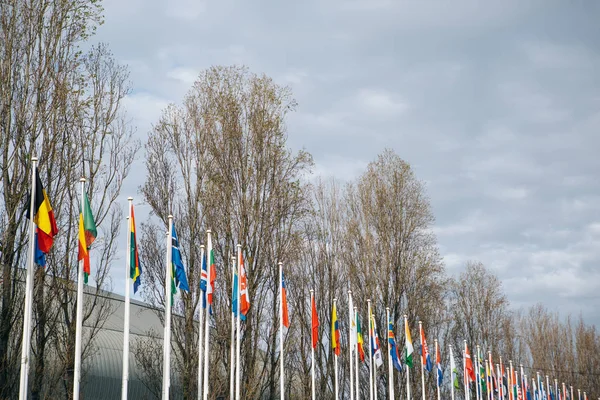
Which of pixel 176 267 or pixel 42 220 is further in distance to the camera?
pixel 176 267

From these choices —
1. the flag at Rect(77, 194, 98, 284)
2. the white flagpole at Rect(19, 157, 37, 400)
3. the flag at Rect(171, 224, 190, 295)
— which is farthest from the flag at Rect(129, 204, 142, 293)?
the white flagpole at Rect(19, 157, 37, 400)

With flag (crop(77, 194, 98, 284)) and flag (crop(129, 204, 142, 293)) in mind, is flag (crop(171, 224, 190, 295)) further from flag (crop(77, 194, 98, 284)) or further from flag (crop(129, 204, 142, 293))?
flag (crop(77, 194, 98, 284))

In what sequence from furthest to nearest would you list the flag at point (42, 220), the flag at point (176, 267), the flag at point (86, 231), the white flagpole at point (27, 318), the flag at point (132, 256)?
the flag at point (176, 267) → the flag at point (132, 256) → the flag at point (86, 231) → the flag at point (42, 220) → the white flagpole at point (27, 318)

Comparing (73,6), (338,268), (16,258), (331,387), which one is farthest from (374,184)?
(16,258)

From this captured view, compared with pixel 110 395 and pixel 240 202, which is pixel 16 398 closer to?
pixel 110 395

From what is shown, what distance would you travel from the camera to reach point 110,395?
1309 inches

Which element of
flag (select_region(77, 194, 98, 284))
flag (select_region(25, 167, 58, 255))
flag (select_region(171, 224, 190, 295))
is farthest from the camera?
flag (select_region(171, 224, 190, 295))

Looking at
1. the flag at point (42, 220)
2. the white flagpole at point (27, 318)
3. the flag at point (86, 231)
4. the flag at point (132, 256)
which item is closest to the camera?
the white flagpole at point (27, 318)

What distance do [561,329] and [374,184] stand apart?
3871cm

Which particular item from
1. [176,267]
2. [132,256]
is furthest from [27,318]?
[176,267]

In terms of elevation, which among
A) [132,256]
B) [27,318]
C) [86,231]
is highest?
[86,231]

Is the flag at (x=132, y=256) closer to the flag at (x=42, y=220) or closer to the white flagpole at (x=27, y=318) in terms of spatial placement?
the flag at (x=42, y=220)

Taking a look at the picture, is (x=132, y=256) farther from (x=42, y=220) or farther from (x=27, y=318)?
(x=27, y=318)

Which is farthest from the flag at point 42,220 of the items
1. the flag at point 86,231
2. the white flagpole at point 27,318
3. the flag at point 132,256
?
the flag at point 132,256
